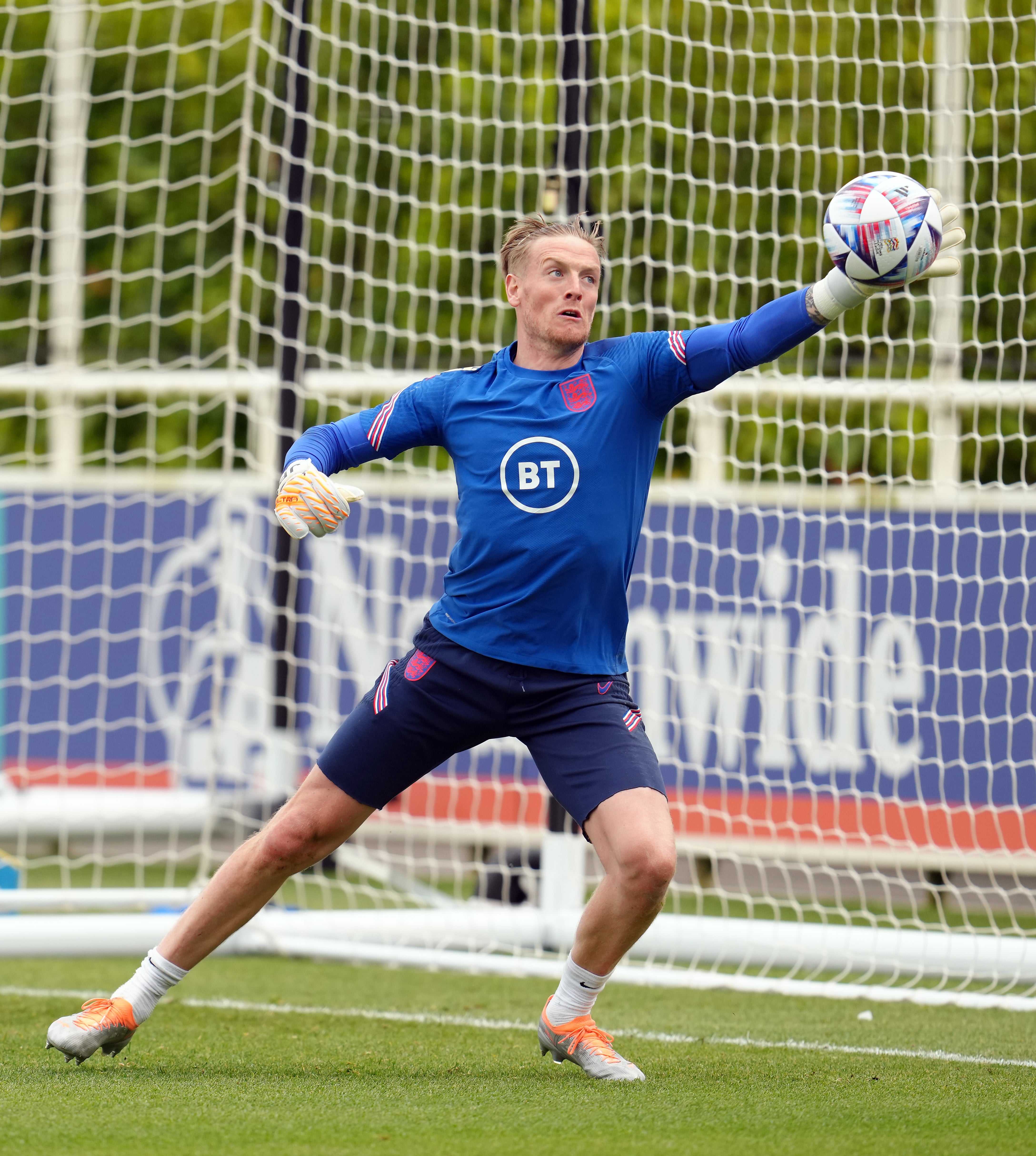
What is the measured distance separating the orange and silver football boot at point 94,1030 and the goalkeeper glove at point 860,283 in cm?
239

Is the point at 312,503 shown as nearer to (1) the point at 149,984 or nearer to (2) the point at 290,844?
(2) the point at 290,844

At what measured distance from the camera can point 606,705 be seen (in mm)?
3785

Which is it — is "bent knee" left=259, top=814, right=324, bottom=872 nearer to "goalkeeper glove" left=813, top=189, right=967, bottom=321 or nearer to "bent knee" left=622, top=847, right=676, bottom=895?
"bent knee" left=622, top=847, right=676, bottom=895

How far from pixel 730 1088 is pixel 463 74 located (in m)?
4.35

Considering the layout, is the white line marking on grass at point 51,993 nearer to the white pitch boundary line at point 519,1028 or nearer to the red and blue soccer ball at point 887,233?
the white pitch boundary line at point 519,1028

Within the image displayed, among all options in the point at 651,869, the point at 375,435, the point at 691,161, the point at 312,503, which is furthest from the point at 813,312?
the point at 691,161

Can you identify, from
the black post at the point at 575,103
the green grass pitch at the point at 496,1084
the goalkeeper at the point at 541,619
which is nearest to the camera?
the green grass pitch at the point at 496,1084

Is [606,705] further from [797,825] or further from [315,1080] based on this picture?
[797,825]

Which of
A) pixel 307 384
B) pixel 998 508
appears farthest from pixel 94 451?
pixel 998 508

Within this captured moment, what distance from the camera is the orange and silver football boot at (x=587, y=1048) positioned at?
3.77 metres

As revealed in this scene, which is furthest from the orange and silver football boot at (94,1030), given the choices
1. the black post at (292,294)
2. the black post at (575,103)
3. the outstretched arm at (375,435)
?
the black post at (575,103)

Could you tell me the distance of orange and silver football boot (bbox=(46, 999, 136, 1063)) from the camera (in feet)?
12.5

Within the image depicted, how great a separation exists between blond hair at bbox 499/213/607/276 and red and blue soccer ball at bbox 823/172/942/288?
0.66m

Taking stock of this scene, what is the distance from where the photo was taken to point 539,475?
374 centimetres
